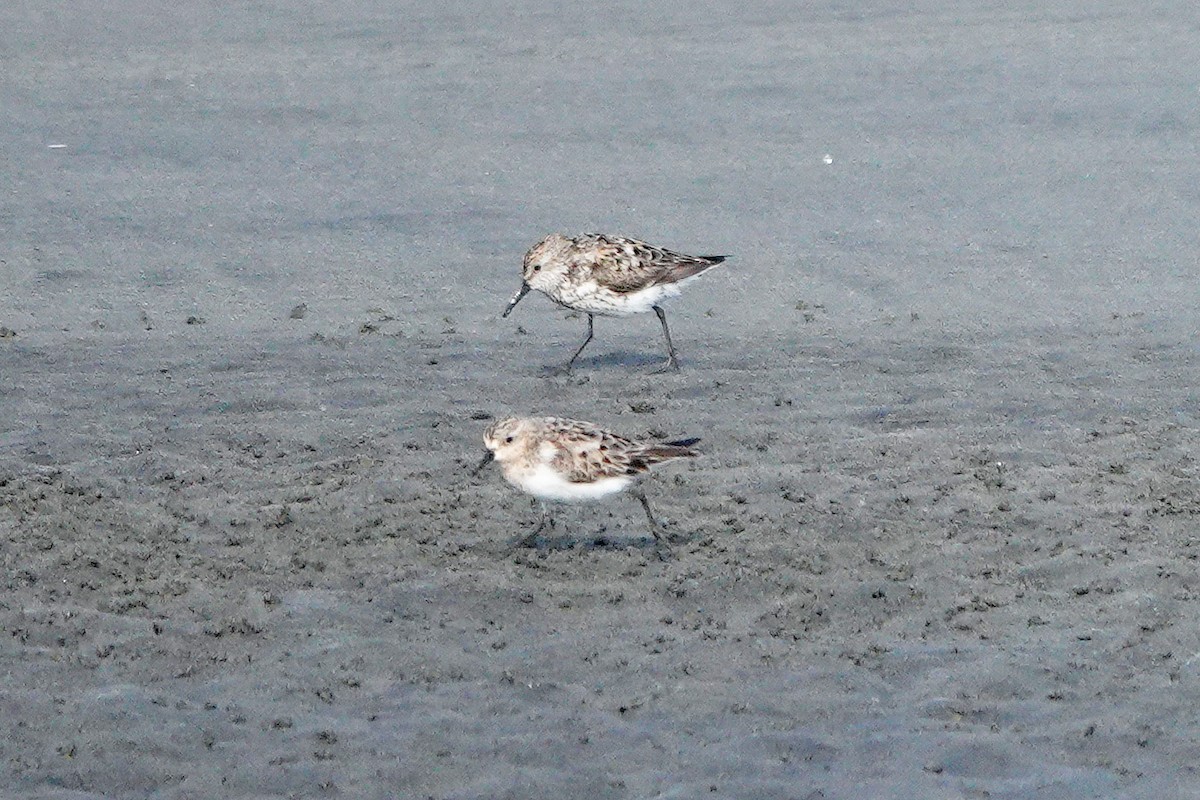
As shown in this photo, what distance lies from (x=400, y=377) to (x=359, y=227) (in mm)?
3317

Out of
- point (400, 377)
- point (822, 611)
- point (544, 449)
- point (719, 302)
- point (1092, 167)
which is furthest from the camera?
point (1092, 167)

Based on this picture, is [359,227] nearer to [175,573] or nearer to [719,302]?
[719,302]

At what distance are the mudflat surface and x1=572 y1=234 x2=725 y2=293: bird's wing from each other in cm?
59

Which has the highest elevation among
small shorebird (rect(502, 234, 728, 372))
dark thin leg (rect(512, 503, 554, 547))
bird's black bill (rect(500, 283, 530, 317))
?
small shorebird (rect(502, 234, 728, 372))

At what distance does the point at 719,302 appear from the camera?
13578 millimetres

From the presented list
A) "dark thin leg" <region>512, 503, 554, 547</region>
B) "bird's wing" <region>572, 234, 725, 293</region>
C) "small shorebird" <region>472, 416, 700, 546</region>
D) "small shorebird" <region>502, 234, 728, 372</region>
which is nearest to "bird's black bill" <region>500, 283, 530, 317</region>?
"small shorebird" <region>502, 234, 728, 372</region>

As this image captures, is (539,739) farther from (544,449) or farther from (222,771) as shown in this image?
(544,449)

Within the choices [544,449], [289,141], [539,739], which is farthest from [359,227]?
[539,739]

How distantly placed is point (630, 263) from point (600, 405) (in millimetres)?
1186

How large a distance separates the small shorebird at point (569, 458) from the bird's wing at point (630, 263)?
301cm

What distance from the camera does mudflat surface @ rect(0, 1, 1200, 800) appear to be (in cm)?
758

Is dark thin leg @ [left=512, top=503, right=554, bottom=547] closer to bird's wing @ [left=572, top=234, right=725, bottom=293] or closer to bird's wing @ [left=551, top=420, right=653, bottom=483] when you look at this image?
bird's wing @ [left=551, top=420, right=653, bottom=483]

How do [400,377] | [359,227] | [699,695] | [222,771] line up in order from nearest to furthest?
[222,771] < [699,695] < [400,377] < [359,227]

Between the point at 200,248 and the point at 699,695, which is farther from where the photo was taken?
the point at 200,248
